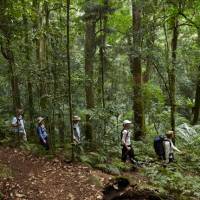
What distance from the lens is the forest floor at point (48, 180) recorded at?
8.48 metres

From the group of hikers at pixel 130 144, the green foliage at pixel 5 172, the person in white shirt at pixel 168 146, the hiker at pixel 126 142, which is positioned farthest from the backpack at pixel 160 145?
the green foliage at pixel 5 172

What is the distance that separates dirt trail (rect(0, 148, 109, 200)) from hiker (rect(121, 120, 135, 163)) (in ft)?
5.67

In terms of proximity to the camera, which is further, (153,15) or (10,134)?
(10,134)

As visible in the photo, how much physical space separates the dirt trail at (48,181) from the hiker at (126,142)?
173 cm

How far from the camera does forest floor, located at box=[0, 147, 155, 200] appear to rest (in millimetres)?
8476

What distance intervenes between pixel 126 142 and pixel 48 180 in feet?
10.4

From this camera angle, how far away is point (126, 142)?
11695 millimetres

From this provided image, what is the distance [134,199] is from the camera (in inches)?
307

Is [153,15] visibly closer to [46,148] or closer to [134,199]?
[46,148]

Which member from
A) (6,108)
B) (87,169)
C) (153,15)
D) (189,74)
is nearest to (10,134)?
(6,108)

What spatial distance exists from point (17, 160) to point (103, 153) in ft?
9.45

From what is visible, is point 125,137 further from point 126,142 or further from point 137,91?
point 137,91

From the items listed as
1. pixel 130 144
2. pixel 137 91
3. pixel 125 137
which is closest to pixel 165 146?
pixel 130 144

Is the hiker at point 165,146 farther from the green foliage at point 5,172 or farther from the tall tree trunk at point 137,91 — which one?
the green foliage at point 5,172
